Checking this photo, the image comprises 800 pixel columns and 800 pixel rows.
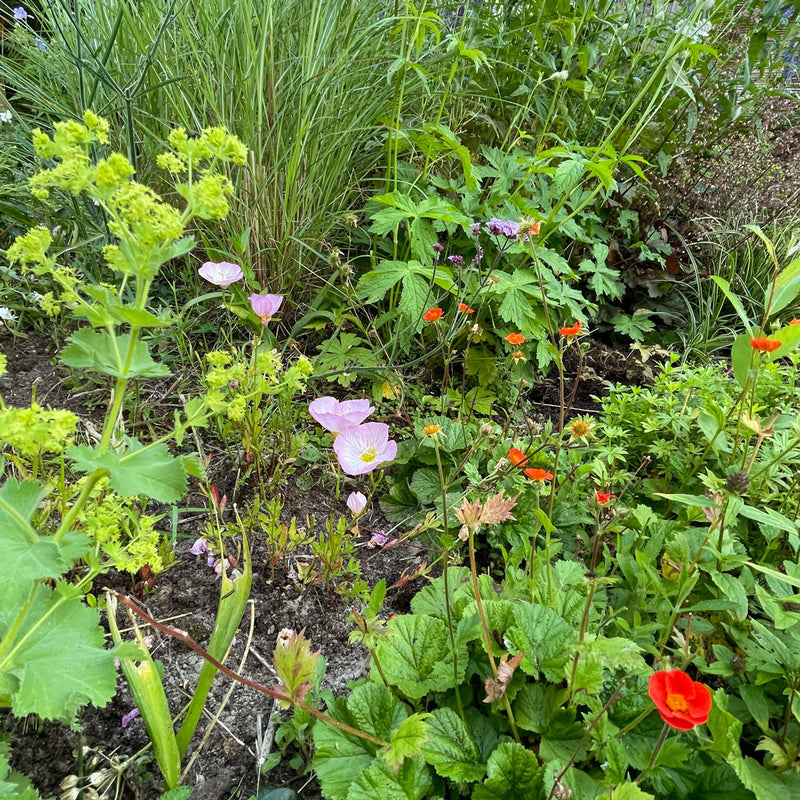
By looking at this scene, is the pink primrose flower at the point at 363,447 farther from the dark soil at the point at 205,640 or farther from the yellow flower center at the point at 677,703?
the yellow flower center at the point at 677,703

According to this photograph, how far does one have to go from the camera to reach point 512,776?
2.53 feet

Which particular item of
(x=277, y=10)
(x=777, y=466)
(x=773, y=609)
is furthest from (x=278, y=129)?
(x=773, y=609)

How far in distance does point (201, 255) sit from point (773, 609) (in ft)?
5.79

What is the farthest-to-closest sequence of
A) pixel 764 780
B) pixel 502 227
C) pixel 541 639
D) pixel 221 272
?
pixel 502 227 → pixel 221 272 → pixel 541 639 → pixel 764 780

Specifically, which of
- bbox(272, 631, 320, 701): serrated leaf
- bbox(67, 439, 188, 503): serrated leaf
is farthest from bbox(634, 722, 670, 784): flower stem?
bbox(67, 439, 188, 503): serrated leaf

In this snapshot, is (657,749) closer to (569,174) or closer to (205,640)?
(205,640)

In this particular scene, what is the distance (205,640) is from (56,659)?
17.2 inches

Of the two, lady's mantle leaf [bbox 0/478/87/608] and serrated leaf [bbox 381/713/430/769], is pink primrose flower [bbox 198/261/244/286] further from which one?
serrated leaf [bbox 381/713/430/769]

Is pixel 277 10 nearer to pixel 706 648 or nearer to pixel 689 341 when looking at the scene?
pixel 689 341

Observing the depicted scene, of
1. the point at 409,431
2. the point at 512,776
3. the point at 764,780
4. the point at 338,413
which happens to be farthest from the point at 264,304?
the point at 764,780

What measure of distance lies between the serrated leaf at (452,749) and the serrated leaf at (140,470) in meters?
0.48

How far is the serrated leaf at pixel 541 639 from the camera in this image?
863mm

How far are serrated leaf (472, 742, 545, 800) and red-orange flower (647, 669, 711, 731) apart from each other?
0.95 ft

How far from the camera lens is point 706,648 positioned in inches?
40.9
